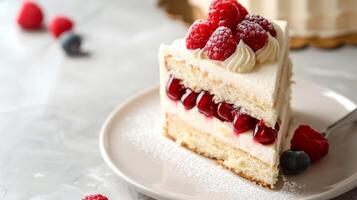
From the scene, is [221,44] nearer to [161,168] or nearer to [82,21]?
[161,168]

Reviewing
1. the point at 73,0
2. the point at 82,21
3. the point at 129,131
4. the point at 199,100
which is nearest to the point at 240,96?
the point at 199,100

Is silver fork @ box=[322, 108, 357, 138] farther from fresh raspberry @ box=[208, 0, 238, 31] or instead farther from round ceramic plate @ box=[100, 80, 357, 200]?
fresh raspberry @ box=[208, 0, 238, 31]

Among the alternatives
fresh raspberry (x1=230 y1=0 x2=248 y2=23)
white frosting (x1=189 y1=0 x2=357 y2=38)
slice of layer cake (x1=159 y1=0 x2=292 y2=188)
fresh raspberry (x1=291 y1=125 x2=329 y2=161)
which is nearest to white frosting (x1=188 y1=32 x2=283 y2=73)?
slice of layer cake (x1=159 y1=0 x2=292 y2=188)

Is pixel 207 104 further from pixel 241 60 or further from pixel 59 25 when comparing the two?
pixel 59 25

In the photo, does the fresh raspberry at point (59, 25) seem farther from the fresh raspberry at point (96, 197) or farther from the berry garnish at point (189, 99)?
the fresh raspberry at point (96, 197)

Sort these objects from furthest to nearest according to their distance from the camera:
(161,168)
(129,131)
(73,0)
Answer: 1. (73,0)
2. (129,131)
3. (161,168)

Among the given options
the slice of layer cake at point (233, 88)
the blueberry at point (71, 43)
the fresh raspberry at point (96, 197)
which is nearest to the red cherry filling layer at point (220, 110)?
the slice of layer cake at point (233, 88)
